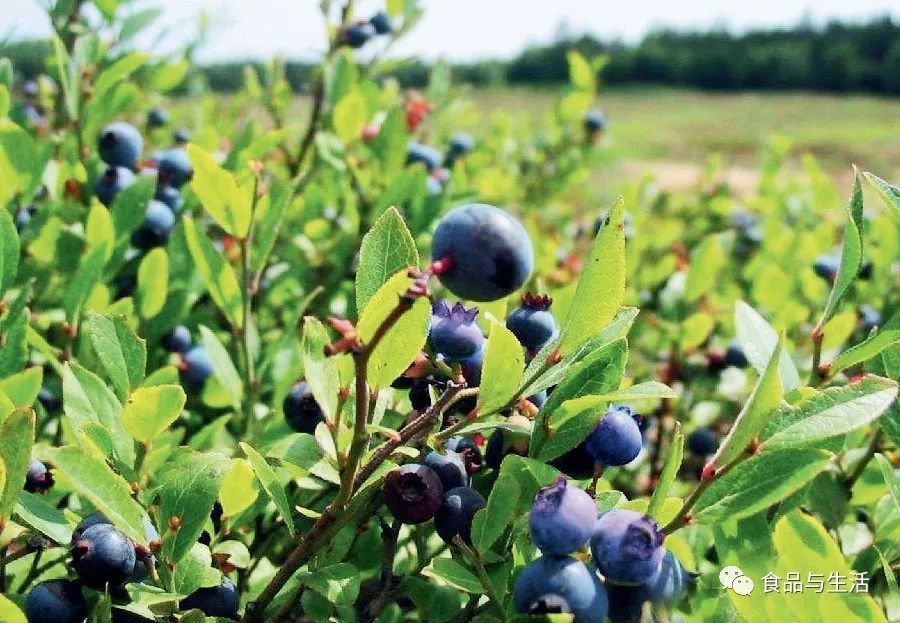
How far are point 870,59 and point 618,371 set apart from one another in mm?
36954

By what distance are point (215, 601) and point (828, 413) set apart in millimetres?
677

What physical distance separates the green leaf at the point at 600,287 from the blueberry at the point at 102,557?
49cm

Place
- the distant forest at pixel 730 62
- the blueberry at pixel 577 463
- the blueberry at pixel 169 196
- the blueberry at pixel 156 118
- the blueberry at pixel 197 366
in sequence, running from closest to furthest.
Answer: the blueberry at pixel 577 463
the blueberry at pixel 197 366
the blueberry at pixel 169 196
the blueberry at pixel 156 118
the distant forest at pixel 730 62

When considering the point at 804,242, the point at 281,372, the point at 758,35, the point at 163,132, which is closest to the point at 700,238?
the point at 804,242

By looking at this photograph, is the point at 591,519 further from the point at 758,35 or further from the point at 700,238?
the point at 758,35

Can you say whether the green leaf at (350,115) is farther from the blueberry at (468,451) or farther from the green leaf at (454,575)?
the green leaf at (454,575)

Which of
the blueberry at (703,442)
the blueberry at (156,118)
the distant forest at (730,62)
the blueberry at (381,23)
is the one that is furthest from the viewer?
the distant forest at (730,62)

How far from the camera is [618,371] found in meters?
0.87

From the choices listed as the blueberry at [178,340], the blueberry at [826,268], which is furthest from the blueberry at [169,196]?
the blueberry at [826,268]

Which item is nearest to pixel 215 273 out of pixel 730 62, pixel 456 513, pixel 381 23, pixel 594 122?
pixel 456 513

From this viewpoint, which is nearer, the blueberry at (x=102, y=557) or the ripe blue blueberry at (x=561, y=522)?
the ripe blue blueberry at (x=561, y=522)

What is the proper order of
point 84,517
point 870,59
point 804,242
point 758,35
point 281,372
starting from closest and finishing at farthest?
1. point 84,517
2. point 281,372
3. point 804,242
4. point 870,59
5. point 758,35

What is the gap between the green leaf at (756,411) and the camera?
735 mm

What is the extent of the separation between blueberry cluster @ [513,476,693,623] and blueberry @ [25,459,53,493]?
67 cm
